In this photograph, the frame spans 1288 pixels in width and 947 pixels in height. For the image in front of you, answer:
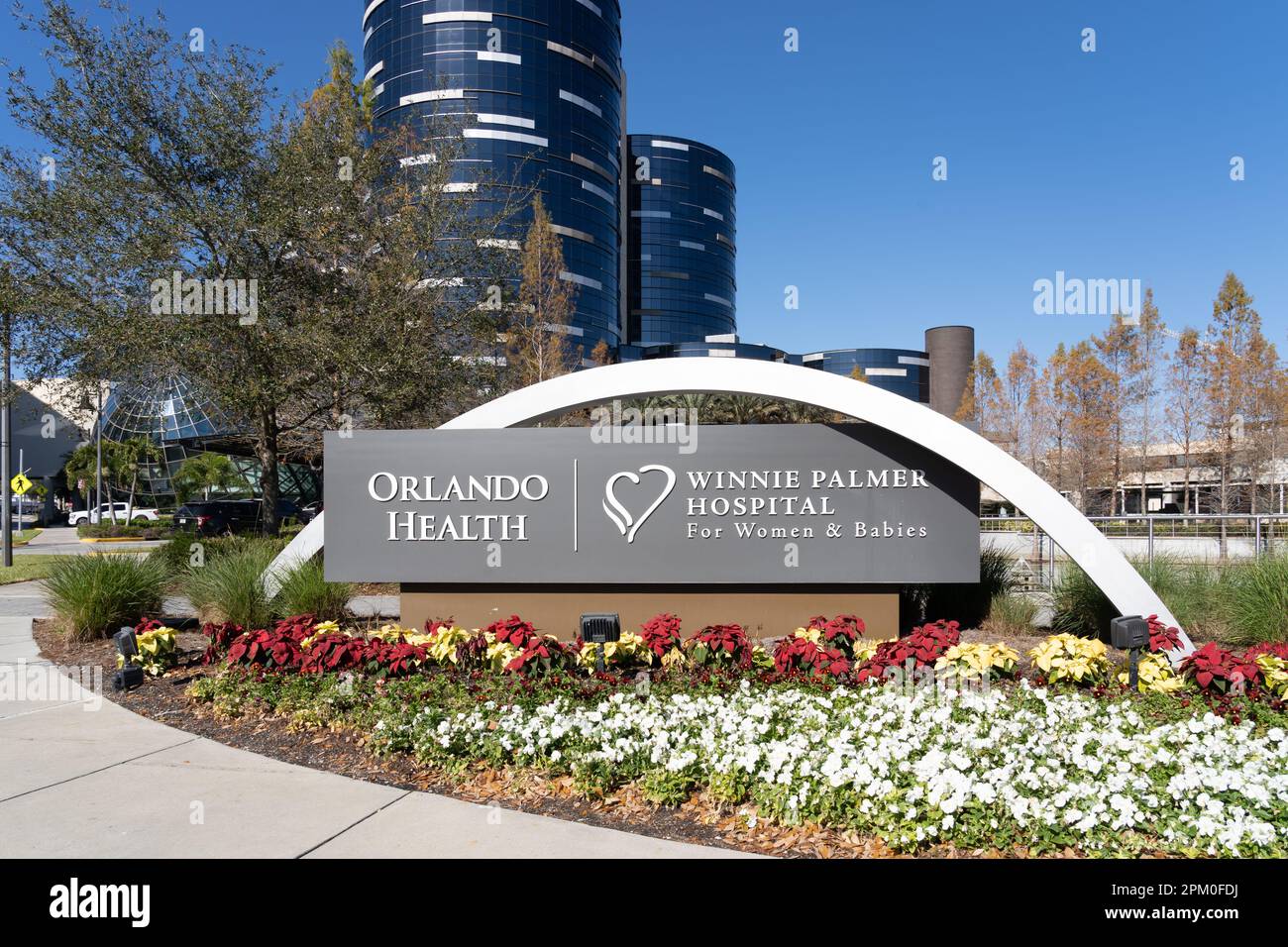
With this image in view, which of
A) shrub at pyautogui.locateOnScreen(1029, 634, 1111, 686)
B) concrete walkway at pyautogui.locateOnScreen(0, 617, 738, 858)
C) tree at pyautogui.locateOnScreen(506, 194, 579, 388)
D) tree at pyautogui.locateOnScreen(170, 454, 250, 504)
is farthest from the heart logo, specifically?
tree at pyautogui.locateOnScreen(170, 454, 250, 504)

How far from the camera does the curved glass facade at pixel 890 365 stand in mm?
124500

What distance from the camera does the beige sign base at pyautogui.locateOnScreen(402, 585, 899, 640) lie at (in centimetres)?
886

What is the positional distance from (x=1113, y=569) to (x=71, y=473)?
217 feet

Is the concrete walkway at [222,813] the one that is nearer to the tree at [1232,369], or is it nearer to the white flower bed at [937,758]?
the white flower bed at [937,758]

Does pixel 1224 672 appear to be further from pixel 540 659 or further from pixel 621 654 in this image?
pixel 540 659

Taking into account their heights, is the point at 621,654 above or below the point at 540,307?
below

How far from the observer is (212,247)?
13984 millimetres

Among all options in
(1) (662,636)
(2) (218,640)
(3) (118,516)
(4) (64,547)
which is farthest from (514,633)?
(3) (118,516)

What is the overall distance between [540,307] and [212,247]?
1510 centimetres

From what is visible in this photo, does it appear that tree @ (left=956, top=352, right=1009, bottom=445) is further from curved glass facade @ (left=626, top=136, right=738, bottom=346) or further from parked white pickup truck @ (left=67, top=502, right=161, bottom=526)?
curved glass facade @ (left=626, top=136, right=738, bottom=346)

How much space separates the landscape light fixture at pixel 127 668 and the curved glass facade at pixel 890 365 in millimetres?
121415
